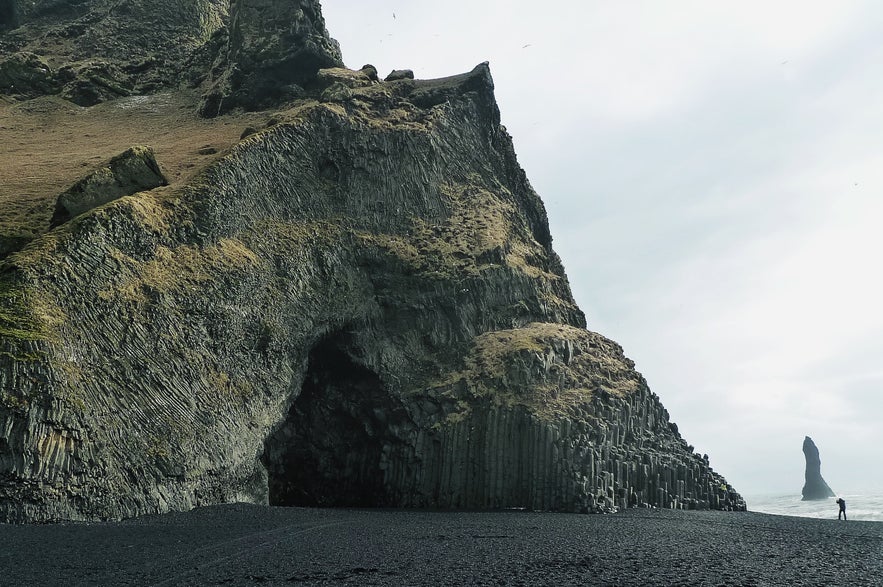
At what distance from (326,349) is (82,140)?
22788mm

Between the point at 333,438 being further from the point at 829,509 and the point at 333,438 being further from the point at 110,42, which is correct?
the point at 829,509

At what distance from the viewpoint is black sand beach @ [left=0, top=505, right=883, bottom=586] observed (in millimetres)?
13484

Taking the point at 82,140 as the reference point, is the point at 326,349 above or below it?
below

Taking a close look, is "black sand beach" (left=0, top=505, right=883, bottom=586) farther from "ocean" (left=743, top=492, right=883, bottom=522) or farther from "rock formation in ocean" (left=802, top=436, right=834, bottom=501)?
"rock formation in ocean" (left=802, top=436, right=834, bottom=501)

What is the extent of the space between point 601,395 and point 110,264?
20.1 meters

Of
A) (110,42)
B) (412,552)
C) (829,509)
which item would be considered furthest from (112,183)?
(829,509)

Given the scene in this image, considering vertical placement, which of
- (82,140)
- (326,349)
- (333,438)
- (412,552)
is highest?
(82,140)

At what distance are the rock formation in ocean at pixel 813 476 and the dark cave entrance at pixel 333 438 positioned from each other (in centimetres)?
12156

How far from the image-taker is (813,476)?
129m

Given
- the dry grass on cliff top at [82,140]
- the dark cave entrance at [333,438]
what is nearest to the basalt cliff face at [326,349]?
the dark cave entrance at [333,438]

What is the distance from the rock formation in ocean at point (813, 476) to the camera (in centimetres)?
12825

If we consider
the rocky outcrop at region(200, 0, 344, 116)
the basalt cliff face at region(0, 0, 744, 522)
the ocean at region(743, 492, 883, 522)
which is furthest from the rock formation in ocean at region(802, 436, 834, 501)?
the rocky outcrop at region(200, 0, 344, 116)

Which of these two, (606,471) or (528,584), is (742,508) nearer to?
(606,471)

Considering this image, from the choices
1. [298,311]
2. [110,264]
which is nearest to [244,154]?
[298,311]
